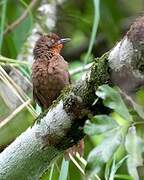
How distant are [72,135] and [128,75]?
307 millimetres

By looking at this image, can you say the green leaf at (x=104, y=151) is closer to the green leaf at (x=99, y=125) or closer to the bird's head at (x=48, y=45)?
the green leaf at (x=99, y=125)

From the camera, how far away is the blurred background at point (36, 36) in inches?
94.8

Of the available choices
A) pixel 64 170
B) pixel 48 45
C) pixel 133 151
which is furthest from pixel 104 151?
pixel 48 45

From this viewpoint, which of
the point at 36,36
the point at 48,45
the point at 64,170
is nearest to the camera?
the point at 64,170

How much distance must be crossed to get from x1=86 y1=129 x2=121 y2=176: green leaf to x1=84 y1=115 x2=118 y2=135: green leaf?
1 centimetres

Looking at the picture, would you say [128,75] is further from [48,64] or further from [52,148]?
[48,64]

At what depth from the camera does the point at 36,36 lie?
3697 millimetres

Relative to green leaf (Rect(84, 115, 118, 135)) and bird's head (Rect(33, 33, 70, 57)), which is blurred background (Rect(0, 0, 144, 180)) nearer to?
bird's head (Rect(33, 33, 70, 57))

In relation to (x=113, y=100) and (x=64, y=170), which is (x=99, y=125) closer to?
(x=113, y=100)

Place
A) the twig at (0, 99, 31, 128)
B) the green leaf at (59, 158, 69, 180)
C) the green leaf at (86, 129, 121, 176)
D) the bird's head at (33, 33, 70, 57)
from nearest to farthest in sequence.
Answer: the green leaf at (86, 129, 121, 176) → the green leaf at (59, 158, 69, 180) → the twig at (0, 99, 31, 128) → the bird's head at (33, 33, 70, 57)

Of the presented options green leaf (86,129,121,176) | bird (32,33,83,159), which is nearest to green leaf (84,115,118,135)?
green leaf (86,129,121,176)

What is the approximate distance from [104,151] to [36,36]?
7.51 ft

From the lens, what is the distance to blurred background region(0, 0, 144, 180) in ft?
7.90

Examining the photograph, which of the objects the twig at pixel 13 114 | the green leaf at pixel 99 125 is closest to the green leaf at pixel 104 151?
the green leaf at pixel 99 125
